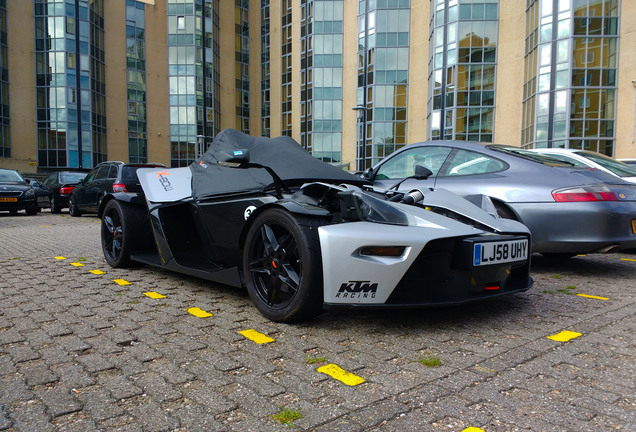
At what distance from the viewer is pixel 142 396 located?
205 cm

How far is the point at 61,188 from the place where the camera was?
51.9 ft

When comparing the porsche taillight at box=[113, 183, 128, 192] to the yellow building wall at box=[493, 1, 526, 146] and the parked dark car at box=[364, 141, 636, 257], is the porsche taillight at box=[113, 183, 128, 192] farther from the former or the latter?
the yellow building wall at box=[493, 1, 526, 146]

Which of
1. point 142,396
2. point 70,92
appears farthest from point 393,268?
point 70,92

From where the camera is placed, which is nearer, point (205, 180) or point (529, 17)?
point (205, 180)

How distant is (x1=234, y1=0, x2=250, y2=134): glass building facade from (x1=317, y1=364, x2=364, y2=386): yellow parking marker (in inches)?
1787

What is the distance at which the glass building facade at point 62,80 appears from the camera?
37.0 meters

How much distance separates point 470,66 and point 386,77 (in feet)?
23.1

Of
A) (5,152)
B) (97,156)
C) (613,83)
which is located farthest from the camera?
(97,156)

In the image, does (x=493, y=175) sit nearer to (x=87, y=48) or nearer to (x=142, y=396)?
(x=142, y=396)

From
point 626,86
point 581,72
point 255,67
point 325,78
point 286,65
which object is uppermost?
point 255,67

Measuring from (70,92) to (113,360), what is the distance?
40766 mm

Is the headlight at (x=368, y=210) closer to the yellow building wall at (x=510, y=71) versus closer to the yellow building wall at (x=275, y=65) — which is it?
the yellow building wall at (x=510, y=71)

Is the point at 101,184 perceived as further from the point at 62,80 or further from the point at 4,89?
the point at 4,89

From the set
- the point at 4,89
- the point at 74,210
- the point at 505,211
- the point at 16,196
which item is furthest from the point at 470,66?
the point at 4,89
